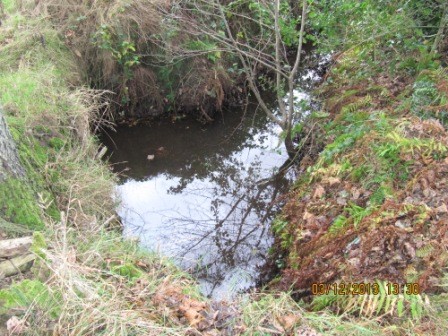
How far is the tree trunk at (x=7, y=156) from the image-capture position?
3.17 metres

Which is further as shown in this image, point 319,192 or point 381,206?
point 319,192

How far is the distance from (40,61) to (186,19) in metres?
2.54

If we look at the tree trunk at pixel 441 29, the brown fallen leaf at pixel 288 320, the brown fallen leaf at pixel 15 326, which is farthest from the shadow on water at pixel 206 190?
the tree trunk at pixel 441 29

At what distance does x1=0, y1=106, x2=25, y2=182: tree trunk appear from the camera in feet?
10.4

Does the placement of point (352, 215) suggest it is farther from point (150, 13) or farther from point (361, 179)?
point (150, 13)

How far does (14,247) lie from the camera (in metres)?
2.77

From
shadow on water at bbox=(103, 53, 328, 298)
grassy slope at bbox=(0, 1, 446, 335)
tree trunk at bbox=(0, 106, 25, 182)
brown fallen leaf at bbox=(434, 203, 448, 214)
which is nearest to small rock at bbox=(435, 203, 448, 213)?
brown fallen leaf at bbox=(434, 203, 448, 214)

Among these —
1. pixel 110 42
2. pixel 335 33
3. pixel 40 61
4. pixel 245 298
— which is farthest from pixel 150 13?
pixel 245 298

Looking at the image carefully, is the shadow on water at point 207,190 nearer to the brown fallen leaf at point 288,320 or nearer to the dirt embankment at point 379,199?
the dirt embankment at point 379,199

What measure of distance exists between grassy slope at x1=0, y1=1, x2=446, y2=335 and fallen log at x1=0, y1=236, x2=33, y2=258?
14 cm

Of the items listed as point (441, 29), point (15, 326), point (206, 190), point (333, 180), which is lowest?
point (206, 190)
